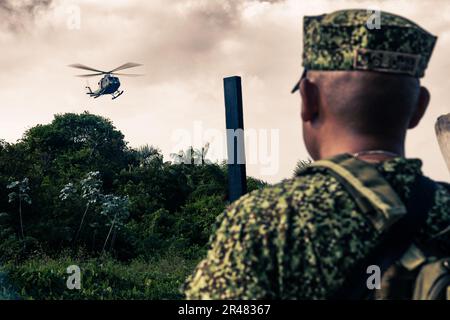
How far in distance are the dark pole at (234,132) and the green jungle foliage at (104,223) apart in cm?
557

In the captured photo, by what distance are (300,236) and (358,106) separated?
1.52 ft

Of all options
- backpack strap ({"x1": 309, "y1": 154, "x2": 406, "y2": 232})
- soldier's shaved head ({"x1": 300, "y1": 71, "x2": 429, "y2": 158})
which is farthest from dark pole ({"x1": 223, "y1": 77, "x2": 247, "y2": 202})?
backpack strap ({"x1": 309, "y1": 154, "x2": 406, "y2": 232})

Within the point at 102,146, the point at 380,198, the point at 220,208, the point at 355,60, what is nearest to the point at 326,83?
the point at 355,60

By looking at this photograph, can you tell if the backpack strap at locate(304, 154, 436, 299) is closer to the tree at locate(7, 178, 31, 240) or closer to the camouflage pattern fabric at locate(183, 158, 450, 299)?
the camouflage pattern fabric at locate(183, 158, 450, 299)

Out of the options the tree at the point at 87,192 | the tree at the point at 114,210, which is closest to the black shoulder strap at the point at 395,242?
the tree at the point at 114,210

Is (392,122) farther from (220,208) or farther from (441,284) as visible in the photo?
(220,208)

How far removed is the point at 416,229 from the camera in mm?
1993

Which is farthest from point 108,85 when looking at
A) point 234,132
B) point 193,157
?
point 234,132

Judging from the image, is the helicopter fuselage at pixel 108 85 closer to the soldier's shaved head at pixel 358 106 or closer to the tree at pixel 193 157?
the tree at pixel 193 157

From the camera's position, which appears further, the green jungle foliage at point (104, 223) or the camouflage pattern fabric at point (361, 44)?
the green jungle foliage at point (104, 223)

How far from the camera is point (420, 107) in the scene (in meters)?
2.25

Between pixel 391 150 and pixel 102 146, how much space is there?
2846 centimetres

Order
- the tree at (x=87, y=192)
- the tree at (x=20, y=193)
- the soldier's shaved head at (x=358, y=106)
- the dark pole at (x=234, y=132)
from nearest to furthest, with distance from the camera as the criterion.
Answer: the soldier's shaved head at (x=358, y=106), the dark pole at (x=234, y=132), the tree at (x=20, y=193), the tree at (x=87, y=192)

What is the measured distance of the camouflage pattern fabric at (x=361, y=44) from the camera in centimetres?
206
